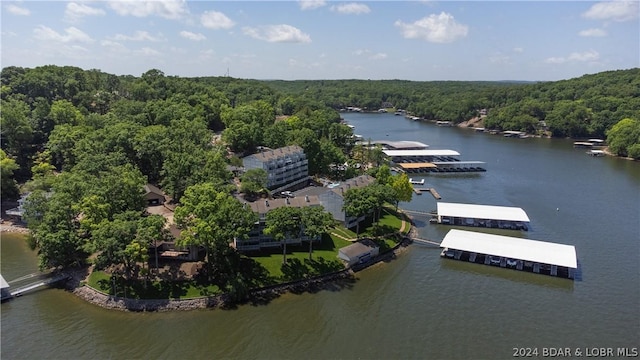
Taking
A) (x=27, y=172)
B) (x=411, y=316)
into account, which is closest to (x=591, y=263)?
(x=411, y=316)

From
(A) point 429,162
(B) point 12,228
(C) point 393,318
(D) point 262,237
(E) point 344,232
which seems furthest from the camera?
(A) point 429,162

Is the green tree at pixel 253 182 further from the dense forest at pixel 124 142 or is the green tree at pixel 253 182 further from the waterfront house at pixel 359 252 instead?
the waterfront house at pixel 359 252

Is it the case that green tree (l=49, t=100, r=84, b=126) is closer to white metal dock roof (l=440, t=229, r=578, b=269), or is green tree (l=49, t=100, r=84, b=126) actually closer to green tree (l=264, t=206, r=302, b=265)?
green tree (l=264, t=206, r=302, b=265)

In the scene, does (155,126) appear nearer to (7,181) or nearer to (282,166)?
(7,181)

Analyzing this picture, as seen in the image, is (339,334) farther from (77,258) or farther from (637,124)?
(637,124)

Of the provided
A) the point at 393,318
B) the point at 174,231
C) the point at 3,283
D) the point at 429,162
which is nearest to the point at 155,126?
the point at 174,231

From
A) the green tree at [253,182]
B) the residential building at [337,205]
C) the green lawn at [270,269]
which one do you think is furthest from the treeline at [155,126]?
the green lawn at [270,269]

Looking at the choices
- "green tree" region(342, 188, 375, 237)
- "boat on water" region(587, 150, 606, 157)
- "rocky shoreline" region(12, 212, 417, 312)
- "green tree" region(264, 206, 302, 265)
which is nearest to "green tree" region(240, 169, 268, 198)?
"green tree" region(342, 188, 375, 237)
